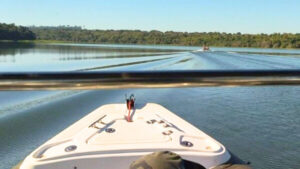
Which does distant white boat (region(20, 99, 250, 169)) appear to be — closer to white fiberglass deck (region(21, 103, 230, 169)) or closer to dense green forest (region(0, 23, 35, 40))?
white fiberglass deck (region(21, 103, 230, 169))

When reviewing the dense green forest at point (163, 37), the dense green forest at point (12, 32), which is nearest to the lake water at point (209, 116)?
the dense green forest at point (163, 37)

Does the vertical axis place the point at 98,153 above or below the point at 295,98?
above

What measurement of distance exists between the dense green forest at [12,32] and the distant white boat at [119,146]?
74544 millimetres

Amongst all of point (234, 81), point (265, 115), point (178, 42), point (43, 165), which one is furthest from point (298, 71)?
point (178, 42)

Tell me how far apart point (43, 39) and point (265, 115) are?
82.9 meters

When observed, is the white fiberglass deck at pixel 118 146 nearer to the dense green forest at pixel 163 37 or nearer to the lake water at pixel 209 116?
the lake water at pixel 209 116

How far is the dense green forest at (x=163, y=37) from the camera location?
58656 mm

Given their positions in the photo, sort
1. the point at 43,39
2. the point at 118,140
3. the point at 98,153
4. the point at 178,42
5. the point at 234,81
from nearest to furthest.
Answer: the point at 234,81
the point at 98,153
the point at 118,140
the point at 178,42
the point at 43,39

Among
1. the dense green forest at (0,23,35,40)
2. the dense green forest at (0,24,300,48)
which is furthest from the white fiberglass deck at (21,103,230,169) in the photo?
the dense green forest at (0,23,35,40)

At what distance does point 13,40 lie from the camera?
75.0m

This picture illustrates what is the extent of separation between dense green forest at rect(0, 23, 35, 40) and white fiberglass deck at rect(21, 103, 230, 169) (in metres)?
74.5

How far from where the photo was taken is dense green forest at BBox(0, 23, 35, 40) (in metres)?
72.4

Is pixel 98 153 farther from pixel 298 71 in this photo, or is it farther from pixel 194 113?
pixel 194 113

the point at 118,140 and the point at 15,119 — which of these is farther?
the point at 15,119
